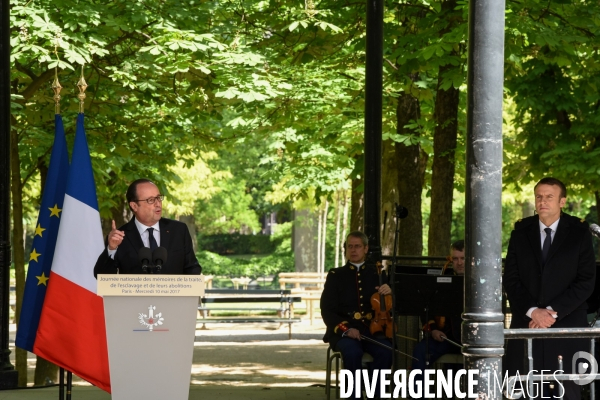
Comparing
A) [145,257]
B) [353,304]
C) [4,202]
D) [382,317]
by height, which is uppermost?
[4,202]

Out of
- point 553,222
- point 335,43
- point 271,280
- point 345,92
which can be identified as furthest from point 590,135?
point 271,280

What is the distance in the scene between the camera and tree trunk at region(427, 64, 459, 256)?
1403cm

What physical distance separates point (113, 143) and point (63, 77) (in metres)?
1.34

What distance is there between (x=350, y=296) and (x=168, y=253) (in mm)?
3092

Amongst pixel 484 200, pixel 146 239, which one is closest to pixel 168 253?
pixel 146 239

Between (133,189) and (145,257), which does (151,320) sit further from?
(133,189)

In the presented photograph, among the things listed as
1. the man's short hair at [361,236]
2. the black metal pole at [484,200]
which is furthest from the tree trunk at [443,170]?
the black metal pole at [484,200]

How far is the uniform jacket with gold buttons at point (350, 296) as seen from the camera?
995cm

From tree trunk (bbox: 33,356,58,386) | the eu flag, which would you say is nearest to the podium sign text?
the eu flag

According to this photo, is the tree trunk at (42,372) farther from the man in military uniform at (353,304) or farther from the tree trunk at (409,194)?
the man in military uniform at (353,304)

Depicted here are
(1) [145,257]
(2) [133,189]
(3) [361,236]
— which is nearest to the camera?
(1) [145,257]

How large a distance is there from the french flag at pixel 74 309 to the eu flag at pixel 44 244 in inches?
12.8

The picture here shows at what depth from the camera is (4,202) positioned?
9.57 m

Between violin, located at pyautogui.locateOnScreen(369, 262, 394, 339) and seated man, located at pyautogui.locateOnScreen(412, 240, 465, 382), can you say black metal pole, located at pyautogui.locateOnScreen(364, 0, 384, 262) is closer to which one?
violin, located at pyautogui.locateOnScreen(369, 262, 394, 339)
